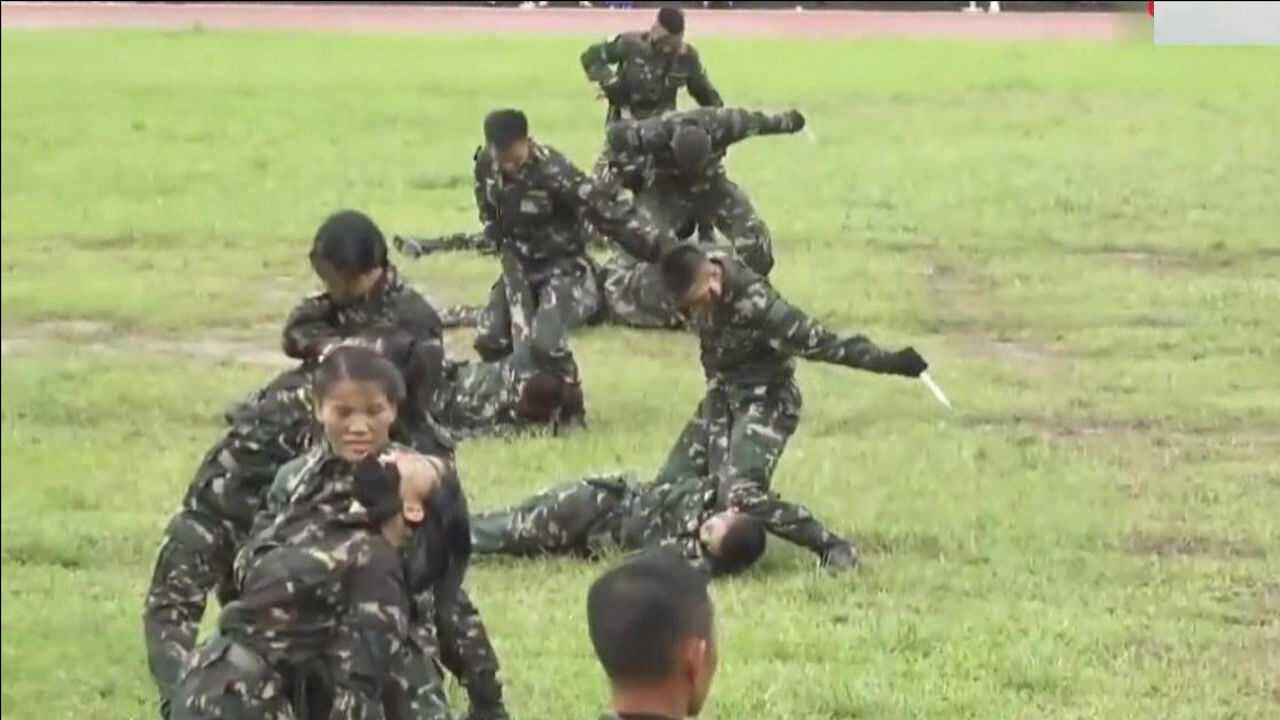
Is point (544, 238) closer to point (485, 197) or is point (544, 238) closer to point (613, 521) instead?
point (485, 197)

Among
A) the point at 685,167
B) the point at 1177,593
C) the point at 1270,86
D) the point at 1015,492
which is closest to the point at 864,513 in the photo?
the point at 1015,492

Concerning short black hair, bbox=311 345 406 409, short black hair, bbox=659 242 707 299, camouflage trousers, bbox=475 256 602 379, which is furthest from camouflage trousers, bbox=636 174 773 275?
short black hair, bbox=311 345 406 409

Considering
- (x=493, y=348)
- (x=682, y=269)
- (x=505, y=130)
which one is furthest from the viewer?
(x=493, y=348)

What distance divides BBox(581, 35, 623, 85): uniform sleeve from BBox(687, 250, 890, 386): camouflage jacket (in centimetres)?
604

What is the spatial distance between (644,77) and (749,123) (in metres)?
2.26

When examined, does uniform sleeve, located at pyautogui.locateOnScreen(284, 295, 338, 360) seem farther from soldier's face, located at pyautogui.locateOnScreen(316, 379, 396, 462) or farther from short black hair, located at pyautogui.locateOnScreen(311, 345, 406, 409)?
soldier's face, located at pyautogui.locateOnScreen(316, 379, 396, 462)

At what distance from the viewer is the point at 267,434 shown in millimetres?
6605

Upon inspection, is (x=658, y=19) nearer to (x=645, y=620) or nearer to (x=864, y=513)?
(x=864, y=513)

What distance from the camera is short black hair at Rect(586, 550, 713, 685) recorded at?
4125mm

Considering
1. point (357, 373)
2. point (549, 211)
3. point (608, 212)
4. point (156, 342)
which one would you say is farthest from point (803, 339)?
point (156, 342)

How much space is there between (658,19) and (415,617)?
8.76m

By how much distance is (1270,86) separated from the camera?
27.0ft

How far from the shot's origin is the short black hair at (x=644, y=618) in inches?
162

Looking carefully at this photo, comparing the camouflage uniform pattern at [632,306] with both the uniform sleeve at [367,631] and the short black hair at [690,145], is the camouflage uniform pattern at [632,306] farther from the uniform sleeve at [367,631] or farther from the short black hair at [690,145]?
the uniform sleeve at [367,631]
